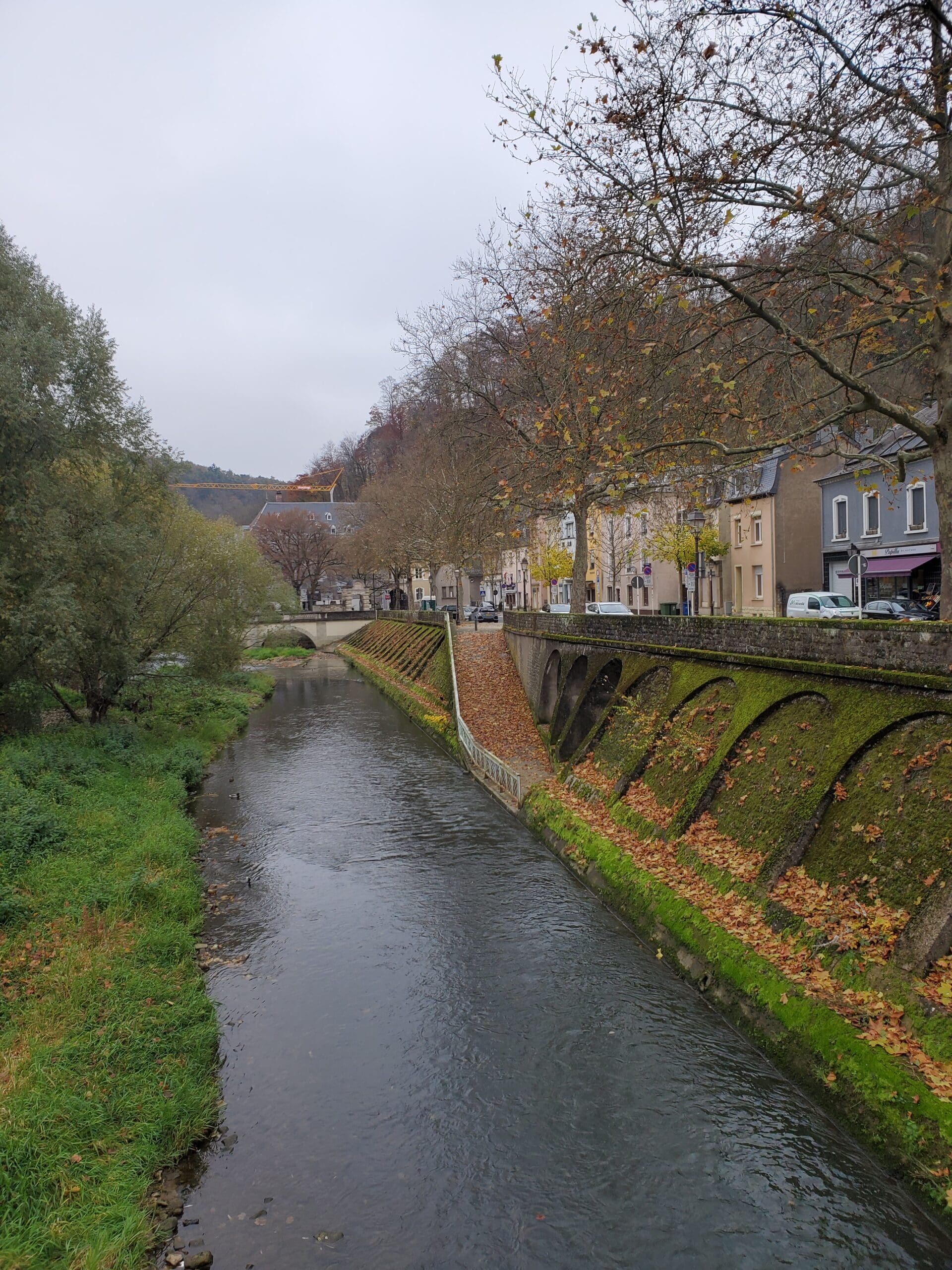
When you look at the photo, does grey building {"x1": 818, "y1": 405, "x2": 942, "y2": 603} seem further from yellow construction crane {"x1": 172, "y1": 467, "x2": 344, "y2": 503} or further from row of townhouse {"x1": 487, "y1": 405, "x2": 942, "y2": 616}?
yellow construction crane {"x1": 172, "y1": 467, "x2": 344, "y2": 503}

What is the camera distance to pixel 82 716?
960 inches

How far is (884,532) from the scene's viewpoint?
115 feet

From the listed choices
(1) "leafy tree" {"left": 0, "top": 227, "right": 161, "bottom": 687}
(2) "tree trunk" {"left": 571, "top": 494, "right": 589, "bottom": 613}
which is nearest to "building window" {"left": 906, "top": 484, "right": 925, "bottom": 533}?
(2) "tree trunk" {"left": 571, "top": 494, "right": 589, "bottom": 613}

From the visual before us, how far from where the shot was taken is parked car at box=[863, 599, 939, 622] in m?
26.9

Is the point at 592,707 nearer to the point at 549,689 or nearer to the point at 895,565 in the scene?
the point at 549,689

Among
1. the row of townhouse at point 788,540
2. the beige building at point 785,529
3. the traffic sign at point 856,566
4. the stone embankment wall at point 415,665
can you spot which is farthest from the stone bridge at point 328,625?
the traffic sign at point 856,566

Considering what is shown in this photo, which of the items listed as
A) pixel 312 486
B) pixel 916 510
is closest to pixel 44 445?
pixel 916 510

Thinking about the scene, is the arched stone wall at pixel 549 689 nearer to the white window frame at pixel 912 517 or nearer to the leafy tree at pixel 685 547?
the leafy tree at pixel 685 547

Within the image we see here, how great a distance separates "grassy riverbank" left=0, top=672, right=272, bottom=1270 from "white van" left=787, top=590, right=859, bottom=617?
21719 mm

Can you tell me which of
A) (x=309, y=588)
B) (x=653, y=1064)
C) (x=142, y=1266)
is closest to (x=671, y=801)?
(x=653, y=1064)

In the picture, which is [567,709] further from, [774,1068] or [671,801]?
[774,1068]

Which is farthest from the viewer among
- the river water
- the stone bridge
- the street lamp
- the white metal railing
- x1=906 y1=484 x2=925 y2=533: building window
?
the stone bridge

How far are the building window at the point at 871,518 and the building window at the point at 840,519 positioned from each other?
3.47 ft

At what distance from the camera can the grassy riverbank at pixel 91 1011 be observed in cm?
650
